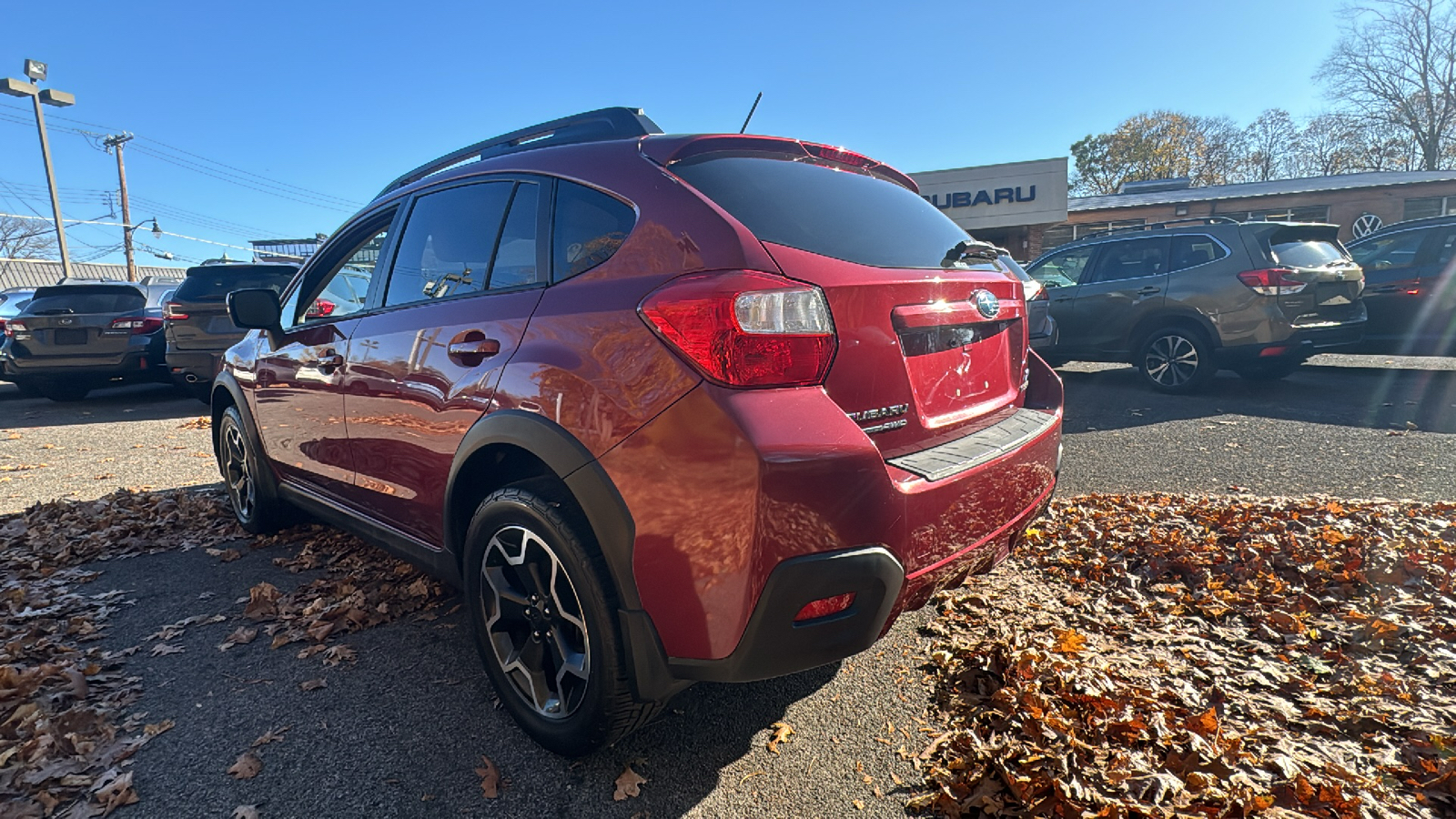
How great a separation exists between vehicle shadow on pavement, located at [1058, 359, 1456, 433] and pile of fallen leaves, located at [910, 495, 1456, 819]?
2872 millimetres

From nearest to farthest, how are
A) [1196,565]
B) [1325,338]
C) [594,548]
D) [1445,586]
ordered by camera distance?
1. [594,548]
2. [1445,586]
3. [1196,565]
4. [1325,338]

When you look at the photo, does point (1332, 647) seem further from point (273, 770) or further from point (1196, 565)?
point (273, 770)

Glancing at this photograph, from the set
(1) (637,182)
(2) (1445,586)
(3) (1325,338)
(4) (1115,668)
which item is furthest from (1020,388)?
(3) (1325,338)

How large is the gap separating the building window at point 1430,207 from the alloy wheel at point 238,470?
37.6 meters

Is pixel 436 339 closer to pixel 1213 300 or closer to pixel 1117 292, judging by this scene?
pixel 1213 300

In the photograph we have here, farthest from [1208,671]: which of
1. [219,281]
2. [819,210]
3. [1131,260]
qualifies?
[219,281]

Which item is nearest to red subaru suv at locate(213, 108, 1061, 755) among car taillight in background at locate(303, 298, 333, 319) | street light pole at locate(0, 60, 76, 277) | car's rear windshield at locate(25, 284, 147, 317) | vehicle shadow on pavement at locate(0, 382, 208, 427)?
Result: car taillight in background at locate(303, 298, 333, 319)

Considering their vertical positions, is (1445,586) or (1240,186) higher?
(1240,186)

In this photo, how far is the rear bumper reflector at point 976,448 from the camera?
2.01m

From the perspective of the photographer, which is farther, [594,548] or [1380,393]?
[1380,393]

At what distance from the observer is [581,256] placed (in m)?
2.22

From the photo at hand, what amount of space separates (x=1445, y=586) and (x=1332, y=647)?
87cm

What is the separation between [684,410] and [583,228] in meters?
0.79

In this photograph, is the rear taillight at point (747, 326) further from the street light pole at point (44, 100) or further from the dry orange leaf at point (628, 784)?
the street light pole at point (44, 100)
